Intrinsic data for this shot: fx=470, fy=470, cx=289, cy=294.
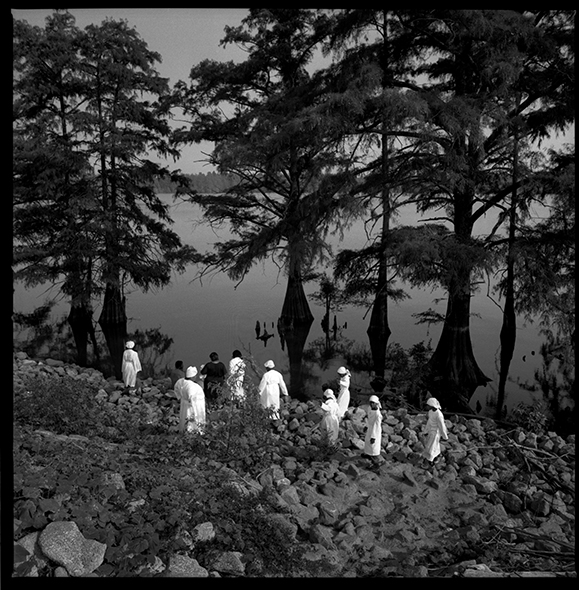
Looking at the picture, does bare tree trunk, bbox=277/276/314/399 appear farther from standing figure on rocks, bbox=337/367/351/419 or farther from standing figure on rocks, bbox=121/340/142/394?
standing figure on rocks, bbox=337/367/351/419

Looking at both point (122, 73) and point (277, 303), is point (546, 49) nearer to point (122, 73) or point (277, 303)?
point (122, 73)

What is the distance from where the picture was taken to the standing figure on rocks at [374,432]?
783cm

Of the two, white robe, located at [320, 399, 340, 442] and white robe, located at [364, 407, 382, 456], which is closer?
white robe, located at [364, 407, 382, 456]

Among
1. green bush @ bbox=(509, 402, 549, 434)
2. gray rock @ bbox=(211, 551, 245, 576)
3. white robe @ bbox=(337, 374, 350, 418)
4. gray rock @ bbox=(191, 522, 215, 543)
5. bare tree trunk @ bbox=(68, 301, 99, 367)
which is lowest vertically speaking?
green bush @ bbox=(509, 402, 549, 434)

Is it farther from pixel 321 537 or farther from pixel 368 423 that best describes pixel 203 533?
pixel 368 423

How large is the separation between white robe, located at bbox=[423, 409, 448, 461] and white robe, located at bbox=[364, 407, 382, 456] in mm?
822

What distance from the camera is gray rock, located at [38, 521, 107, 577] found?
3.77 metres

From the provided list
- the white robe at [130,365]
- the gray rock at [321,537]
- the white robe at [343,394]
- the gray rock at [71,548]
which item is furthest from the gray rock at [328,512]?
the white robe at [130,365]

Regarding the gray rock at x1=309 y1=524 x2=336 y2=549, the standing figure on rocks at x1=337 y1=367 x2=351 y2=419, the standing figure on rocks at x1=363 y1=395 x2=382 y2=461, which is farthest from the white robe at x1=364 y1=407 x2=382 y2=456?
the gray rock at x1=309 y1=524 x2=336 y2=549

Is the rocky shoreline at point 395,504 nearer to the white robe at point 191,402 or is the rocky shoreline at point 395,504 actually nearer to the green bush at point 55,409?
the white robe at point 191,402

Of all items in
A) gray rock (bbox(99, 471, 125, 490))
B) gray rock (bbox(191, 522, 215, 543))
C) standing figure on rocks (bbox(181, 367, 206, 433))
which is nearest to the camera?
gray rock (bbox(191, 522, 215, 543))

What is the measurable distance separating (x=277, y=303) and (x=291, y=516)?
2062cm

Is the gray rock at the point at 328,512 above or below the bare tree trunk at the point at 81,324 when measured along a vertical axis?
below

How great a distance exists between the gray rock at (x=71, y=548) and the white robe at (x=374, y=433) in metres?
4.87
